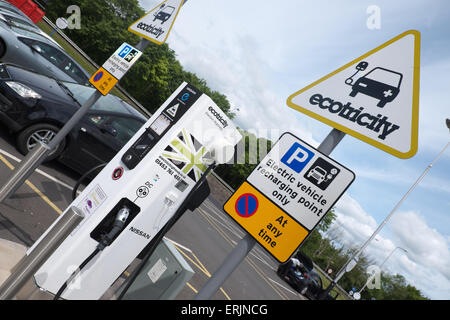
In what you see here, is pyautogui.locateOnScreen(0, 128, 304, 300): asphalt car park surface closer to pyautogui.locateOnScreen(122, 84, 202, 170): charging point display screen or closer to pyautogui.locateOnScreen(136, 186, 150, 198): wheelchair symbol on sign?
pyautogui.locateOnScreen(136, 186, 150, 198): wheelchair symbol on sign

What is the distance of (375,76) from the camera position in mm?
1840

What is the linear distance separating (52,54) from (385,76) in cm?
925

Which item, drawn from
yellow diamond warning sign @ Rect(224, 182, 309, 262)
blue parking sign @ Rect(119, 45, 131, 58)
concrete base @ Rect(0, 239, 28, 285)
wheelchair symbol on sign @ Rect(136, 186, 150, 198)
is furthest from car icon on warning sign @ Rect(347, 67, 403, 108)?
concrete base @ Rect(0, 239, 28, 285)

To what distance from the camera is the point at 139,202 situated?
2.89 m

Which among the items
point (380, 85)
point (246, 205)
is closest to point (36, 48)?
point (246, 205)

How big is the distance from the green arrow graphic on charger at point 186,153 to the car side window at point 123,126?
329 cm

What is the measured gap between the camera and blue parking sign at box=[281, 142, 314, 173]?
1862 millimetres

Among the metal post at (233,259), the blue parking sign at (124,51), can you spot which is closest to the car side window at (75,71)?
the blue parking sign at (124,51)

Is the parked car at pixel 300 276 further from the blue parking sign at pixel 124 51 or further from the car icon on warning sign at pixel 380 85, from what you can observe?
the car icon on warning sign at pixel 380 85

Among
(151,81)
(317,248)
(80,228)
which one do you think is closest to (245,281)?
(80,228)

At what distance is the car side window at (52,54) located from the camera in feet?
26.2

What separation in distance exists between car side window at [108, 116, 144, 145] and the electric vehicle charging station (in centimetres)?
304

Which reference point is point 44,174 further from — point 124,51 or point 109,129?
point 124,51
